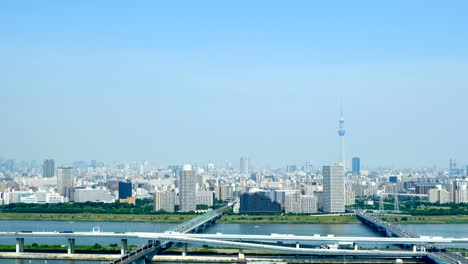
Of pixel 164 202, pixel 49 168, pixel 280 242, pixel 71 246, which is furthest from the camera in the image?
pixel 49 168

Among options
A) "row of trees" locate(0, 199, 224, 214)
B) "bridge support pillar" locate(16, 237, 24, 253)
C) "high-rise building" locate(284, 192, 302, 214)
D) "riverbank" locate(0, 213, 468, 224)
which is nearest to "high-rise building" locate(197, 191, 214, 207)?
"row of trees" locate(0, 199, 224, 214)

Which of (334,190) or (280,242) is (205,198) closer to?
(334,190)

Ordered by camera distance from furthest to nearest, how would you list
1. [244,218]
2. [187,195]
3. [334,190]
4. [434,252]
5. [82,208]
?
[334,190] → [187,195] → [82,208] → [244,218] → [434,252]

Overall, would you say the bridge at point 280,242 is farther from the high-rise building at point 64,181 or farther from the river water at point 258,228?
the high-rise building at point 64,181

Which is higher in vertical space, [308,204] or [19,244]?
[308,204]

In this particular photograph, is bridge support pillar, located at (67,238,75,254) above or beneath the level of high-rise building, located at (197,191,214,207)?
beneath

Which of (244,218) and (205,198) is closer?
(244,218)

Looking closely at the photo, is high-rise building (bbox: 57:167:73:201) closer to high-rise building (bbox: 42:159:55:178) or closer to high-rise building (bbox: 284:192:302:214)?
high-rise building (bbox: 284:192:302:214)

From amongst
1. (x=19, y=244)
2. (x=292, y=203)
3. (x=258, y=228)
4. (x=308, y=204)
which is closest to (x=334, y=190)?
(x=308, y=204)

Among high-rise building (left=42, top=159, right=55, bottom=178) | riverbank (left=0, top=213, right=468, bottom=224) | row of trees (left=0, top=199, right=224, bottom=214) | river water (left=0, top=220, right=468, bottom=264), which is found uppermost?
high-rise building (left=42, top=159, right=55, bottom=178)
